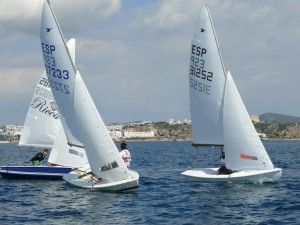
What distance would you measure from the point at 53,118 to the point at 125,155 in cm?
822

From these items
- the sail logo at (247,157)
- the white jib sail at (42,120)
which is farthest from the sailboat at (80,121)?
the white jib sail at (42,120)

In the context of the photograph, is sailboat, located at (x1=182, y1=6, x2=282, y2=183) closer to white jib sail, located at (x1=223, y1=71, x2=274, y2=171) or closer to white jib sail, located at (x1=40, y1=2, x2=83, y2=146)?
white jib sail, located at (x1=223, y1=71, x2=274, y2=171)

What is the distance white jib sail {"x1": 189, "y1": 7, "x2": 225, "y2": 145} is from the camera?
2897cm

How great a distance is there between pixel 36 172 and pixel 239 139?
11652 millimetres

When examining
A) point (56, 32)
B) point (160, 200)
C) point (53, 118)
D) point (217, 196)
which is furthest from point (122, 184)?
point (53, 118)

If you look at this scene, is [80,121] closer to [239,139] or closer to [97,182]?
[97,182]

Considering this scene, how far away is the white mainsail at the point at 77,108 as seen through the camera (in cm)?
2473

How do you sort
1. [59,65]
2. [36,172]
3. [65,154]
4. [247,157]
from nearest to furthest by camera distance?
[59,65]
[247,157]
[65,154]
[36,172]

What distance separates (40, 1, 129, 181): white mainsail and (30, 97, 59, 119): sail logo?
18.8 ft

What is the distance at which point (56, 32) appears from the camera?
26359mm

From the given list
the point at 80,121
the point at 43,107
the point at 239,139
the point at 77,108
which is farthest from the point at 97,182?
the point at 43,107

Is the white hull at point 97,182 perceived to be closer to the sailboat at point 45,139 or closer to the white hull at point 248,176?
the sailboat at point 45,139

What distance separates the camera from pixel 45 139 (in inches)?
1304

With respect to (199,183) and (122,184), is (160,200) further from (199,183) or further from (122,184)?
(199,183)
